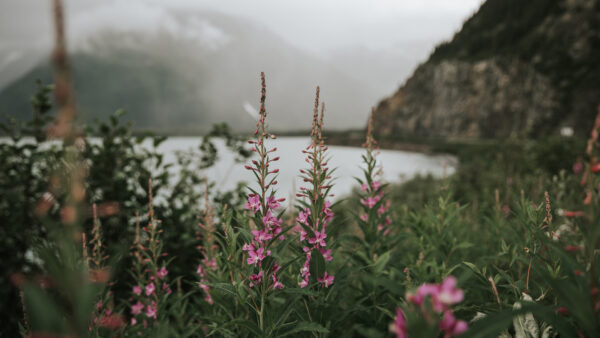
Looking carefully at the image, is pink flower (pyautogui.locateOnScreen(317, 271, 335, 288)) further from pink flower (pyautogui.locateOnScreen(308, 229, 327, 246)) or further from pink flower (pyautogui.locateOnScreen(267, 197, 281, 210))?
pink flower (pyautogui.locateOnScreen(267, 197, 281, 210))

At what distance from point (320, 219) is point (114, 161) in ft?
10.4

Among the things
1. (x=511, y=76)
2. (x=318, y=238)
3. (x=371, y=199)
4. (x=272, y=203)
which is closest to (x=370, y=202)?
(x=371, y=199)

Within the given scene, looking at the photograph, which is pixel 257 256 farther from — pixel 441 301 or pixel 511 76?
pixel 511 76

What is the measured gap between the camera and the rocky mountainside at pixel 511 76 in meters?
45.9

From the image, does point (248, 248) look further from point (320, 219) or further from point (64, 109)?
point (64, 109)

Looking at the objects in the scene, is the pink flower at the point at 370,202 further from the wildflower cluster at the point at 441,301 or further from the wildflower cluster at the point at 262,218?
the wildflower cluster at the point at 441,301

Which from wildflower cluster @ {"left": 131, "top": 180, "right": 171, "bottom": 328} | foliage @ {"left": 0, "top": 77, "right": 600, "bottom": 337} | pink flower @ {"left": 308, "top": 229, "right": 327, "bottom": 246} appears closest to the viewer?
foliage @ {"left": 0, "top": 77, "right": 600, "bottom": 337}

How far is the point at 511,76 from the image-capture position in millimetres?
52250

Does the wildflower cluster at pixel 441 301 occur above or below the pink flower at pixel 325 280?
above

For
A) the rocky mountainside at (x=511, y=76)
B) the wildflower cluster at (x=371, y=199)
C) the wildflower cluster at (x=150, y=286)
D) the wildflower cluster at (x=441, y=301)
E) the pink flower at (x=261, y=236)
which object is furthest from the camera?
the rocky mountainside at (x=511, y=76)

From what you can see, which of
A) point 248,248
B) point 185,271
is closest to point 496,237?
point 248,248

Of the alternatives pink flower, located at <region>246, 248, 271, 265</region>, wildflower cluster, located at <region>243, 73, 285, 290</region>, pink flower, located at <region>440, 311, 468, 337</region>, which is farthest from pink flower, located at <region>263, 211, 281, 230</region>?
pink flower, located at <region>440, 311, 468, 337</region>

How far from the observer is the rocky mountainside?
4588cm

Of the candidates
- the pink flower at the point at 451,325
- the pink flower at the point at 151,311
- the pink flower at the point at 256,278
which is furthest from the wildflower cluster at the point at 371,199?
the pink flower at the point at 451,325
